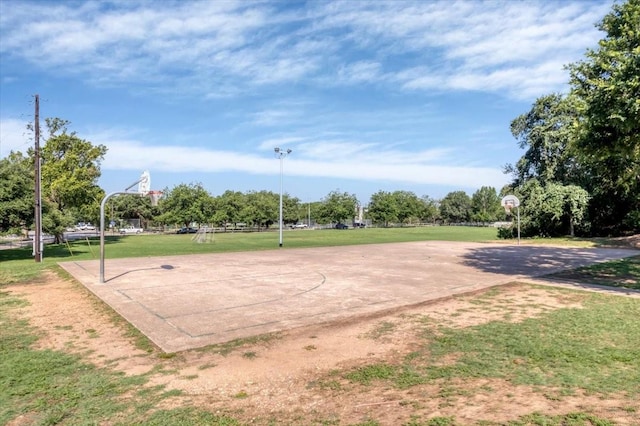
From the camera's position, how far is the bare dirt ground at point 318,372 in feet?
13.1

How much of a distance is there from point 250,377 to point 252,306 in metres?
3.87

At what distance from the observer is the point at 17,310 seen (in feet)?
28.5

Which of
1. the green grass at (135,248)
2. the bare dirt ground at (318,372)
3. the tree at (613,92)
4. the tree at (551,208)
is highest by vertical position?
the tree at (613,92)

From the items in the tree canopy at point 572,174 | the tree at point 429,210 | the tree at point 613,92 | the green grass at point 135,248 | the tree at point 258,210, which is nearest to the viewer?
the tree at point 613,92

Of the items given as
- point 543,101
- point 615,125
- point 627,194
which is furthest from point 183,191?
point 615,125

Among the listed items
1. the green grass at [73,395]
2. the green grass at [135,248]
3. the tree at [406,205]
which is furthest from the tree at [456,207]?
the green grass at [73,395]

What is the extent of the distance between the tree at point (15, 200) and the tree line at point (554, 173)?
0.16 ft

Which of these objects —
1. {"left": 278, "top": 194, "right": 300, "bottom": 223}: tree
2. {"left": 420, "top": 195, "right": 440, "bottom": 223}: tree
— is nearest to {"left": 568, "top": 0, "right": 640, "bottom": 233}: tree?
{"left": 278, "top": 194, "right": 300, "bottom": 223}: tree

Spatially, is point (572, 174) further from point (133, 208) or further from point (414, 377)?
point (133, 208)

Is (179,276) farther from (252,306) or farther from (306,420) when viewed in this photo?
Result: (306,420)

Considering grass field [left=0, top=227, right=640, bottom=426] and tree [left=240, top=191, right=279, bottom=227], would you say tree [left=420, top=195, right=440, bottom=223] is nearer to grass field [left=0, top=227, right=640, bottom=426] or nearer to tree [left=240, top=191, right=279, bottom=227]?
tree [left=240, top=191, right=279, bottom=227]

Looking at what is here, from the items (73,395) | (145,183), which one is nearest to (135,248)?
(145,183)

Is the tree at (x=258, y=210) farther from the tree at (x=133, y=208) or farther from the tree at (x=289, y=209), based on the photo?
the tree at (x=133, y=208)

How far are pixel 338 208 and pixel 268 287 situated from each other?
71086mm
